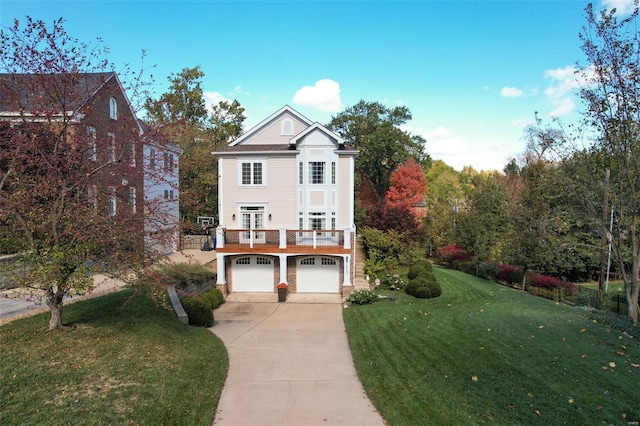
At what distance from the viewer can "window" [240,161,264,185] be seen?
2223cm

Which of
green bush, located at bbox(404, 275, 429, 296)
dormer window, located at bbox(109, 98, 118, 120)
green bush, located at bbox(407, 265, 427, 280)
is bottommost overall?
green bush, located at bbox(404, 275, 429, 296)

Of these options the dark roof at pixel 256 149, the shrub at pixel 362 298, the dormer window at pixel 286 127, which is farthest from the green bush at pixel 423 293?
the dormer window at pixel 286 127

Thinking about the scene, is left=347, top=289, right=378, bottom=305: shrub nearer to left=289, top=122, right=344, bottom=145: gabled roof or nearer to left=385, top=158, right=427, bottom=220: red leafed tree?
left=289, top=122, right=344, bottom=145: gabled roof

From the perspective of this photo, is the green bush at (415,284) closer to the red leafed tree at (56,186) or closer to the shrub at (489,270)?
the shrub at (489,270)

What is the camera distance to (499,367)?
9188 millimetres

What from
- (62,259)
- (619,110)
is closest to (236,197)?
(62,259)

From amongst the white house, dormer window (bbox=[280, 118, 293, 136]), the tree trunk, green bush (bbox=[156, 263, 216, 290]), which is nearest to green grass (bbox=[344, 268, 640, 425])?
the white house

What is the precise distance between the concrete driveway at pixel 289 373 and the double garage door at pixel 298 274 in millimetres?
3818

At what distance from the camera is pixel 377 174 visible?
4581 centimetres

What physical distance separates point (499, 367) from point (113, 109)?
74.3 feet

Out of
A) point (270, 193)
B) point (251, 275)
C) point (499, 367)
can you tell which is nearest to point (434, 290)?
point (251, 275)

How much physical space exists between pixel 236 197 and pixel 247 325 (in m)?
8.59

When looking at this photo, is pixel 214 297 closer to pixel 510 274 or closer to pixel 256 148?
pixel 256 148

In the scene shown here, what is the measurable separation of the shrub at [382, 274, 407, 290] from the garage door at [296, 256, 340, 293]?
8.97 ft
